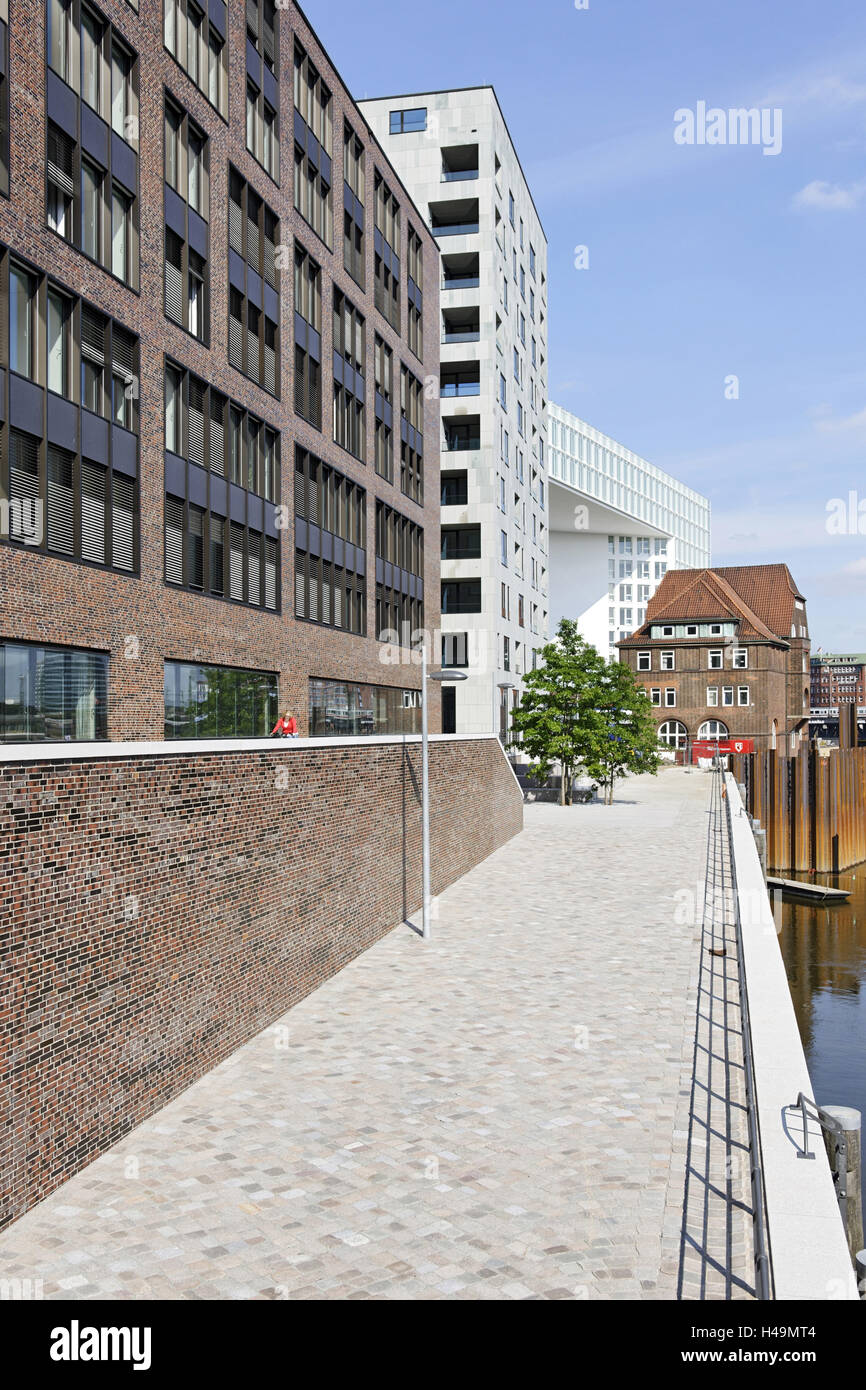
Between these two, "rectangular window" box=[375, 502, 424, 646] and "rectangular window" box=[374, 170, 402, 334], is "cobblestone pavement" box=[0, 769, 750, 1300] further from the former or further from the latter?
"rectangular window" box=[374, 170, 402, 334]

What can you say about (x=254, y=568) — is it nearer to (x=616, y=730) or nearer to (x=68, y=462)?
(x=68, y=462)

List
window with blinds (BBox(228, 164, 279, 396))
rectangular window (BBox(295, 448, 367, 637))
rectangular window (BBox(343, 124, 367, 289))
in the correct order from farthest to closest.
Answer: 1. rectangular window (BBox(343, 124, 367, 289))
2. rectangular window (BBox(295, 448, 367, 637))
3. window with blinds (BBox(228, 164, 279, 396))

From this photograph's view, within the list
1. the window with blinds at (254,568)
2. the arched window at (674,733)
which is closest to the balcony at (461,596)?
the window with blinds at (254,568)

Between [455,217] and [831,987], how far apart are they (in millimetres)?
41558

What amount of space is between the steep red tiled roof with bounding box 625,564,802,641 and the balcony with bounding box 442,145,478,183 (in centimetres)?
3997

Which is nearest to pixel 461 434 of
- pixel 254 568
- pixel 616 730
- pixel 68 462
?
pixel 616 730

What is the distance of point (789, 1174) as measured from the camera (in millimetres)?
6766

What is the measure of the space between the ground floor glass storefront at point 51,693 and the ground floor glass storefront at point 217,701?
93.0 inches

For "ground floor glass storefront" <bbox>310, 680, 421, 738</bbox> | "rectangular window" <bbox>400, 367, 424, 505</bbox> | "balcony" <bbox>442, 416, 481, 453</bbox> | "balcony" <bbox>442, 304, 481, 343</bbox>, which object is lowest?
"ground floor glass storefront" <bbox>310, 680, 421, 738</bbox>

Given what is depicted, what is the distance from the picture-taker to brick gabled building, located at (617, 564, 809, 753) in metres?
77.4

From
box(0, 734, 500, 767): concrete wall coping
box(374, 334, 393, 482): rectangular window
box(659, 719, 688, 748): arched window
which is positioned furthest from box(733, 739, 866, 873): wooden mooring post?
box(659, 719, 688, 748): arched window

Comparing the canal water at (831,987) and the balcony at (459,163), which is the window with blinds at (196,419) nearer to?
the canal water at (831,987)

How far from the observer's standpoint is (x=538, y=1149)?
8.12m

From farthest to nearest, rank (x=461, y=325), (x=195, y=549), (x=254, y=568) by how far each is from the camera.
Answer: (x=461, y=325) < (x=254, y=568) < (x=195, y=549)
